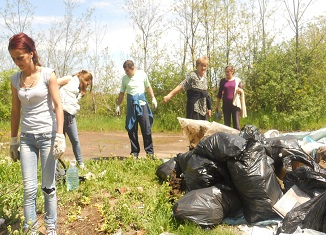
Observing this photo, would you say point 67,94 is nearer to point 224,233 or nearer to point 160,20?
point 224,233

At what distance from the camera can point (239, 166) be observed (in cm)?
348

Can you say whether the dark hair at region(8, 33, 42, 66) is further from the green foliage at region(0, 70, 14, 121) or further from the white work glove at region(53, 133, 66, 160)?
the green foliage at region(0, 70, 14, 121)

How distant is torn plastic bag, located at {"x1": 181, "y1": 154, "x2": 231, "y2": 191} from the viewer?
371 centimetres

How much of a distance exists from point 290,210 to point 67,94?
324cm

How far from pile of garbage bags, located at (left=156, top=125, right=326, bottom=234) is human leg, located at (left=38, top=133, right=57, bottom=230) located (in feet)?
3.44

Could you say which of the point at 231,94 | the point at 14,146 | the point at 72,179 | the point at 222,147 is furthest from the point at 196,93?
the point at 14,146

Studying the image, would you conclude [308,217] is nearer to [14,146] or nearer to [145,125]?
[14,146]

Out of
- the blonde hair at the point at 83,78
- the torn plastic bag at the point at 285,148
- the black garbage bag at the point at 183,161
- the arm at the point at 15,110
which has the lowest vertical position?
the black garbage bag at the point at 183,161

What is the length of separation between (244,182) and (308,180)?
2.01ft

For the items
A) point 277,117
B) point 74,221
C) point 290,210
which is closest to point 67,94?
point 74,221

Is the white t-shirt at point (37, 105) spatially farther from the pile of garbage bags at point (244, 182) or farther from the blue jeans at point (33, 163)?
the pile of garbage bags at point (244, 182)

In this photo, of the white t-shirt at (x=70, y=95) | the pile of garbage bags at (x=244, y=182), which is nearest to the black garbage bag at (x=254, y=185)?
the pile of garbage bags at (x=244, y=182)

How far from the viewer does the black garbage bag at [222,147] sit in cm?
Result: 359

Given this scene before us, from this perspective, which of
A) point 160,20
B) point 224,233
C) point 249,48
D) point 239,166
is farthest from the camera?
point 160,20
